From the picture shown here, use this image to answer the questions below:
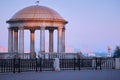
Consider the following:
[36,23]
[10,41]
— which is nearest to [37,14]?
[36,23]

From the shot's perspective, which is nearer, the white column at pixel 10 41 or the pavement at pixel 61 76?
the pavement at pixel 61 76

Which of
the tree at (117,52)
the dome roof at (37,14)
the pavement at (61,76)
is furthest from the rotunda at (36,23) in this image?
the pavement at (61,76)

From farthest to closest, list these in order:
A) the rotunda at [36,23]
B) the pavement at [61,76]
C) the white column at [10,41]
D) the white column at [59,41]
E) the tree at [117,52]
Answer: the tree at [117,52] → the white column at [10,41] → the white column at [59,41] → the rotunda at [36,23] → the pavement at [61,76]

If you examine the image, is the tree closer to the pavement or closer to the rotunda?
the rotunda

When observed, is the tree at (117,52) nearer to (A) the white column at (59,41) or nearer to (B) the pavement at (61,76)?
(A) the white column at (59,41)

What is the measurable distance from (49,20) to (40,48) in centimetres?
350

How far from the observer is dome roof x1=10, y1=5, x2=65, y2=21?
51531 mm

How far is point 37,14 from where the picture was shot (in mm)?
52031

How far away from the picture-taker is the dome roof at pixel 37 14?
169 feet

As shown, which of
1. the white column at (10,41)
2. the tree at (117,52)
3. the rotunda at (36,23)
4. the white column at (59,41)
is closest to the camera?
the rotunda at (36,23)

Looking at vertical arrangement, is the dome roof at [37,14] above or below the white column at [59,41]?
above

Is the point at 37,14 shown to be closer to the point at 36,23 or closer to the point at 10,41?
the point at 36,23

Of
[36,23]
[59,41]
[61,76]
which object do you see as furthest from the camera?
[59,41]

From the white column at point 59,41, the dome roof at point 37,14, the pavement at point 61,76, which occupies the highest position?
the dome roof at point 37,14
